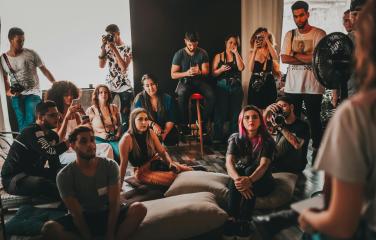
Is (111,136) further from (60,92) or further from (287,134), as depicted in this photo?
(287,134)

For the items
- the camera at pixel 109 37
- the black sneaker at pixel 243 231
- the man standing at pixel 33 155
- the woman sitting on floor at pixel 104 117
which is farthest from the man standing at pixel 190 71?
the black sneaker at pixel 243 231

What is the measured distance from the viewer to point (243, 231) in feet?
8.24

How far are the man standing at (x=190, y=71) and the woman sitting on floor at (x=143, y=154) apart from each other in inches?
55.1

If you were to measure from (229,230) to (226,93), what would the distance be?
271 centimetres

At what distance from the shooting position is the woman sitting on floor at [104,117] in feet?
12.8

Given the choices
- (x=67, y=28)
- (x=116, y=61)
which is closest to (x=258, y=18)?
(x=116, y=61)

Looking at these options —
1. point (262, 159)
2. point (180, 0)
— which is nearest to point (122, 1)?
point (180, 0)

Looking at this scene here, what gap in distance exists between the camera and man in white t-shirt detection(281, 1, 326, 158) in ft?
12.0

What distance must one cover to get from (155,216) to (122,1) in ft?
11.7

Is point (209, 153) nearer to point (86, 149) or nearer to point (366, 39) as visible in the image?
point (86, 149)

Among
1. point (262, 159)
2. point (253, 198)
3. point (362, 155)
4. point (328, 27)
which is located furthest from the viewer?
point (328, 27)

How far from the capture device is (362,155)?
0.90 m

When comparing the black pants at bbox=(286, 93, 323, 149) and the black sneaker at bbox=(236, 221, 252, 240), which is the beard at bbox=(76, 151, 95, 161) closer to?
the black sneaker at bbox=(236, 221, 252, 240)

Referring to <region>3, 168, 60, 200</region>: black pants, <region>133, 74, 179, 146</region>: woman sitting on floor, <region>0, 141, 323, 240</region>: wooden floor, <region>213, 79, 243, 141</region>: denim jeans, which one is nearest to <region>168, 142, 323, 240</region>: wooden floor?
<region>0, 141, 323, 240</region>: wooden floor
